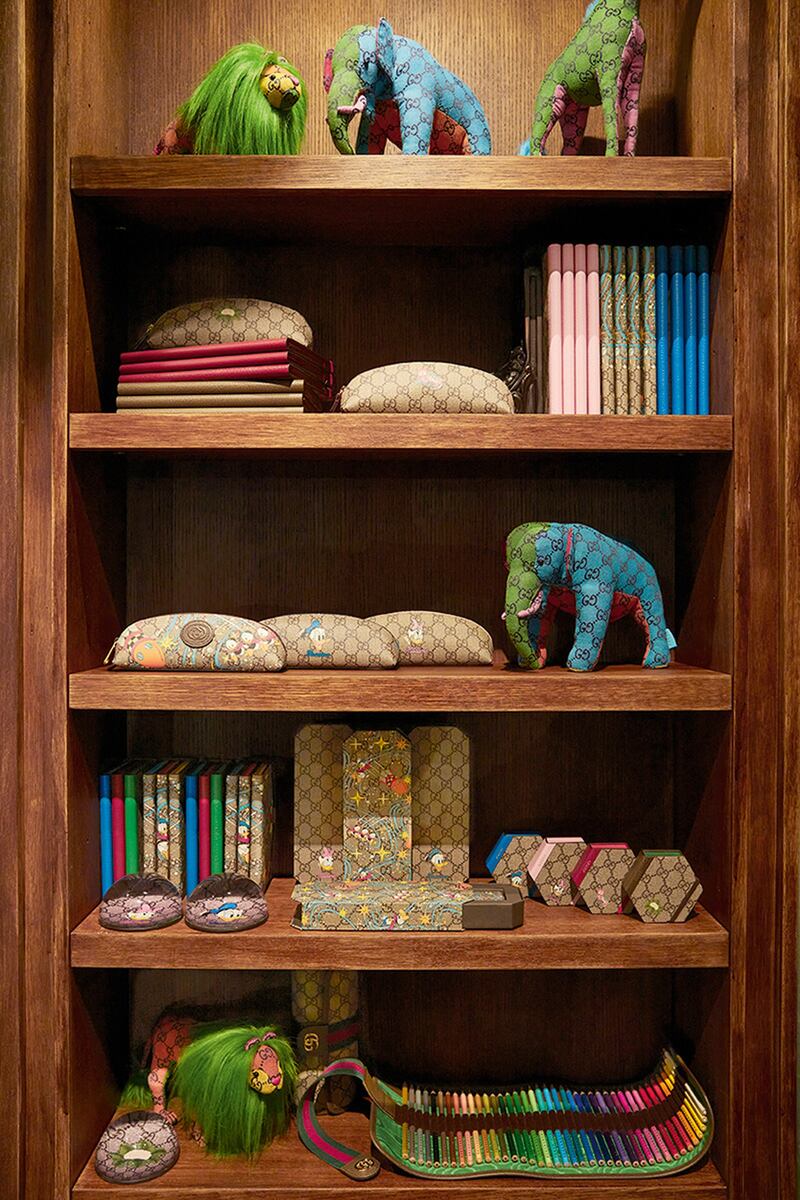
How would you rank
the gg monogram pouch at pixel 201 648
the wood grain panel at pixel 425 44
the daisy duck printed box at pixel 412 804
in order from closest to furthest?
the gg monogram pouch at pixel 201 648, the daisy duck printed box at pixel 412 804, the wood grain panel at pixel 425 44

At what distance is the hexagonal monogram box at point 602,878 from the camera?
162 cm

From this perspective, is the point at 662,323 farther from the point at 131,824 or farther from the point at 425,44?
the point at 131,824

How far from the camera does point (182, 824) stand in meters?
1.66

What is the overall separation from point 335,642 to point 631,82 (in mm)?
1029

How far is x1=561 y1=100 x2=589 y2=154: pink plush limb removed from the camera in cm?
168

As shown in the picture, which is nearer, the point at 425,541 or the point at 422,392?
the point at 422,392

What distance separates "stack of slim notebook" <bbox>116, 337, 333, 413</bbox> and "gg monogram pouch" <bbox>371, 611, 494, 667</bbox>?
390 millimetres

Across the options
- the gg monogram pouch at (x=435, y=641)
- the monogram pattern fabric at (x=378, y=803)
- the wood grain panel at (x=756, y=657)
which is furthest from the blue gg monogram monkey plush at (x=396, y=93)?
the monogram pattern fabric at (x=378, y=803)

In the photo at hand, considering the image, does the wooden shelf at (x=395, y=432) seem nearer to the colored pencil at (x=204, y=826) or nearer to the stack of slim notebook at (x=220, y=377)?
the stack of slim notebook at (x=220, y=377)

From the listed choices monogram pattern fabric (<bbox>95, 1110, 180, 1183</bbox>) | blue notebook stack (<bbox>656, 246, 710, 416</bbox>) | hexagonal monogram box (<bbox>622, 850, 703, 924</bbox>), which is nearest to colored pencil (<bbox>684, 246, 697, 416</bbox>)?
blue notebook stack (<bbox>656, 246, 710, 416</bbox>)

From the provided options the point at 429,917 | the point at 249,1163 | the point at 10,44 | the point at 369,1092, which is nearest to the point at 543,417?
the point at 429,917

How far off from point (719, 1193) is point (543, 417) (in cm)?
121

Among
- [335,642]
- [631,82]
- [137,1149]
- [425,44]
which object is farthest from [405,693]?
[425,44]

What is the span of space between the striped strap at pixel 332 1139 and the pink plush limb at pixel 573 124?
1.60m
